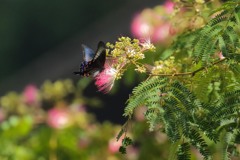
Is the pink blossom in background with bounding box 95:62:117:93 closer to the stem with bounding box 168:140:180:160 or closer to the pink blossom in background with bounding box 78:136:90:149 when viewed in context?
the stem with bounding box 168:140:180:160

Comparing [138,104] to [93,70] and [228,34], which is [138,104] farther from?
[228,34]

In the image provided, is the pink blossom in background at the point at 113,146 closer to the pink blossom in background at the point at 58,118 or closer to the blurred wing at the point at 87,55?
the pink blossom in background at the point at 58,118

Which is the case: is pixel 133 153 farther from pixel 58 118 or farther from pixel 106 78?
pixel 106 78

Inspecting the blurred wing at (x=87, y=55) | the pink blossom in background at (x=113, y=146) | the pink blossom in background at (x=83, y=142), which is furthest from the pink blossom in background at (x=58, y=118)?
the blurred wing at (x=87, y=55)

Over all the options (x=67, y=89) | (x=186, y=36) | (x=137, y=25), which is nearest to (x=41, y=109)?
(x=67, y=89)

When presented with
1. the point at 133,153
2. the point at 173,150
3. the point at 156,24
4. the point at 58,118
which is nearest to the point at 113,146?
the point at 133,153
